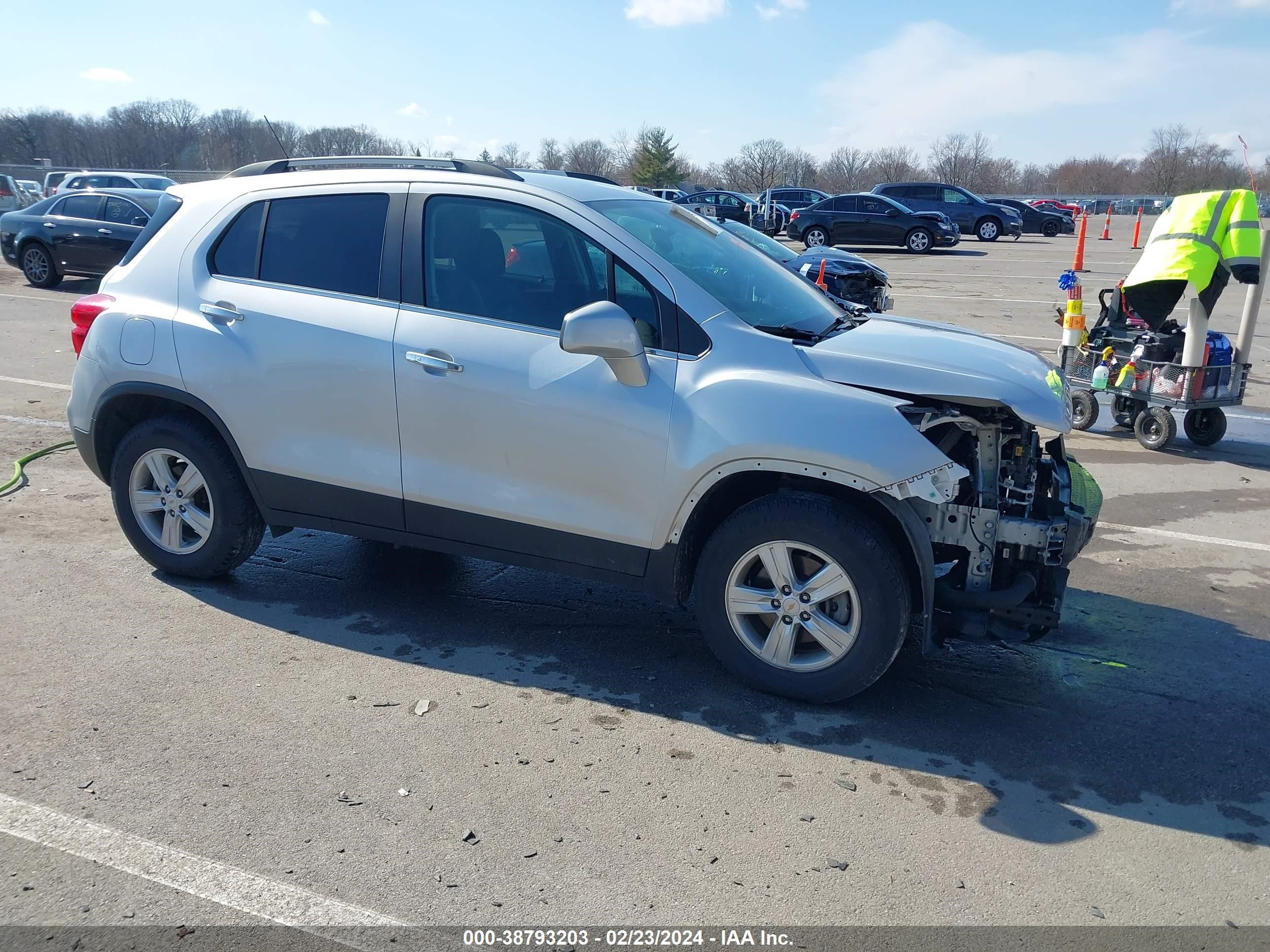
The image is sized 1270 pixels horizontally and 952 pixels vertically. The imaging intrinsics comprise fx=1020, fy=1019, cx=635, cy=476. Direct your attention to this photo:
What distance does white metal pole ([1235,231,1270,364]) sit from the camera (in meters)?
8.23

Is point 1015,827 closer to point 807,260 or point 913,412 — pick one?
point 913,412

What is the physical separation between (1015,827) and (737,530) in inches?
56.4

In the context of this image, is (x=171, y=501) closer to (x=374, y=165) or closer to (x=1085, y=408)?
(x=374, y=165)

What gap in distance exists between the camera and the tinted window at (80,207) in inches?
680

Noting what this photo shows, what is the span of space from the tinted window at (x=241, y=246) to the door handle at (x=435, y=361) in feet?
3.55

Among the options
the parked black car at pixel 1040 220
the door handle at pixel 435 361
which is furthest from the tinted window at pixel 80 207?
the parked black car at pixel 1040 220

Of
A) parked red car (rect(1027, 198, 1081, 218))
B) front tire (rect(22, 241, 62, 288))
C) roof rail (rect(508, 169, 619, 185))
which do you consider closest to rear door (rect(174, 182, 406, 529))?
roof rail (rect(508, 169, 619, 185))

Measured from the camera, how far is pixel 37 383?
1012 centimetres

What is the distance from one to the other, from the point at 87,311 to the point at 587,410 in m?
2.83

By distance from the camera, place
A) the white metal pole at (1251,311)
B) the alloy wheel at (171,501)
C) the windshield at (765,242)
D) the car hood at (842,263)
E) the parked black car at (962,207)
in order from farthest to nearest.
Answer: the parked black car at (962,207) → the car hood at (842,263) → the windshield at (765,242) → the white metal pole at (1251,311) → the alloy wheel at (171,501)

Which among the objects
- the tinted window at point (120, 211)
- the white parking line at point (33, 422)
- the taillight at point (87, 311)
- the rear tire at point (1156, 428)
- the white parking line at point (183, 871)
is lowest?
the white parking line at point (183, 871)

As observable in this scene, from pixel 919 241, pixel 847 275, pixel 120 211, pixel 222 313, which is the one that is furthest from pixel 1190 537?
pixel 919 241

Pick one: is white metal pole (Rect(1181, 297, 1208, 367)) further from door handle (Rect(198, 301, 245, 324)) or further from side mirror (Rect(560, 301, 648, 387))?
door handle (Rect(198, 301, 245, 324))

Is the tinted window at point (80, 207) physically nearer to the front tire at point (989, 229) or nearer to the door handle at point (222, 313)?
the door handle at point (222, 313)
